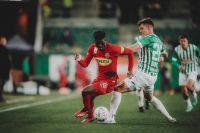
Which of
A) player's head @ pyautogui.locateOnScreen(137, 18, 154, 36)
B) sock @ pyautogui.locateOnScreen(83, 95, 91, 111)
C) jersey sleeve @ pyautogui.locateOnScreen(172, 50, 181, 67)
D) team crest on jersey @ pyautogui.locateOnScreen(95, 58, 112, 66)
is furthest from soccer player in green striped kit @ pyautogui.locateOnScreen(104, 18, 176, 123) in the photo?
jersey sleeve @ pyautogui.locateOnScreen(172, 50, 181, 67)

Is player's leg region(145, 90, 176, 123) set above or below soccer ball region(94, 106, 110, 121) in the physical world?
above

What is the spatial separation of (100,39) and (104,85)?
1.11 metres

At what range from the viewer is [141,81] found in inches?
504

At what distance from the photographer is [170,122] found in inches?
514

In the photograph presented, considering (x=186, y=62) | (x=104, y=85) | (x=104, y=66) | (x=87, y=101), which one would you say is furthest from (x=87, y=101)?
(x=186, y=62)

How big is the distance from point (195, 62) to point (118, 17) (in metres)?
20.4

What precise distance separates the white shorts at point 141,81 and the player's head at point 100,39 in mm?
987

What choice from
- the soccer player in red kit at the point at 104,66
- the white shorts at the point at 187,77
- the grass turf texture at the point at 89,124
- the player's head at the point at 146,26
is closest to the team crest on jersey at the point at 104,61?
the soccer player in red kit at the point at 104,66

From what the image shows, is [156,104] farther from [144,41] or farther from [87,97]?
[87,97]

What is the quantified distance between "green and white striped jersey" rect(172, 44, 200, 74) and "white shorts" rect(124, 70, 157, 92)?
392cm

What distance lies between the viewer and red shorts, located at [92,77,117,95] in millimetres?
12953

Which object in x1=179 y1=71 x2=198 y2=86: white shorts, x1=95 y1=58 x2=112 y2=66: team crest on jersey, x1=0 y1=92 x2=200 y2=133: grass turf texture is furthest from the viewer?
x1=179 y1=71 x2=198 y2=86: white shorts

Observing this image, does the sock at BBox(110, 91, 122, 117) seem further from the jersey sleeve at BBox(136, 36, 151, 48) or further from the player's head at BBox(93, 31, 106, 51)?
the jersey sleeve at BBox(136, 36, 151, 48)

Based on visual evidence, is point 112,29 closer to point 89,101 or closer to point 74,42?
point 74,42
